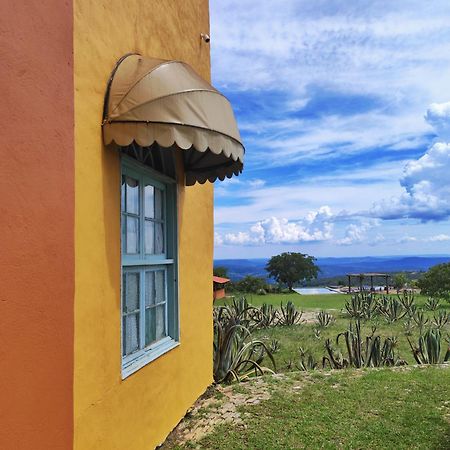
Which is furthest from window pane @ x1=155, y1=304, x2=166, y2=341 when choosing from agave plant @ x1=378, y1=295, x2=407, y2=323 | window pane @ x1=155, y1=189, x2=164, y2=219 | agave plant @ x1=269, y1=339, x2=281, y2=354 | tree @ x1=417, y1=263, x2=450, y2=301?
tree @ x1=417, y1=263, x2=450, y2=301

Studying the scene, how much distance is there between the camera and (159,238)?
4750mm

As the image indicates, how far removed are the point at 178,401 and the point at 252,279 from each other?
27527 mm

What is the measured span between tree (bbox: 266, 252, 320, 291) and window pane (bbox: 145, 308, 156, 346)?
40.5 m

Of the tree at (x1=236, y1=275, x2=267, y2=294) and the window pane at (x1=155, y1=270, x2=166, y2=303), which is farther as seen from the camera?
the tree at (x1=236, y1=275, x2=267, y2=294)

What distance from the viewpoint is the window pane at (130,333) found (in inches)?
150

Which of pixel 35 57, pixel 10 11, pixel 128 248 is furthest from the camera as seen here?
pixel 128 248

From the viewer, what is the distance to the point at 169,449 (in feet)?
13.8

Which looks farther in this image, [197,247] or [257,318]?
[257,318]

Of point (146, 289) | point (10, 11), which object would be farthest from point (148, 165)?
point (10, 11)

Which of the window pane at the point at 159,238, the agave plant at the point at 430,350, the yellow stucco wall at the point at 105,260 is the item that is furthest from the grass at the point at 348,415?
the agave plant at the point at 430,350

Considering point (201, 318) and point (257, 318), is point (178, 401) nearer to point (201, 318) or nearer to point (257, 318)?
point (201, 318)

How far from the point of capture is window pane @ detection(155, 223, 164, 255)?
466 cm

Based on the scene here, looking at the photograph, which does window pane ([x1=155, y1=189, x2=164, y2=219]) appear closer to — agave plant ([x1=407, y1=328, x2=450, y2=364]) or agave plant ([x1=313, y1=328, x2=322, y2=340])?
agave plant ([x1=407, y1=328, x2=450, y2=364])

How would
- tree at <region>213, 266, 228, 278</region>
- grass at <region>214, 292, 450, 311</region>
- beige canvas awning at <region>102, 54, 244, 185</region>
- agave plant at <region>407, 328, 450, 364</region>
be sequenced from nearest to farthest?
beige canvas awning at <region>102, 54, 244, 185</region> < agave plant at <region>407, 328, 450, 364</region> < grass at <region>214, 292, 450, 311</region> < tree at <region>213, 266, 228, 278</region>
